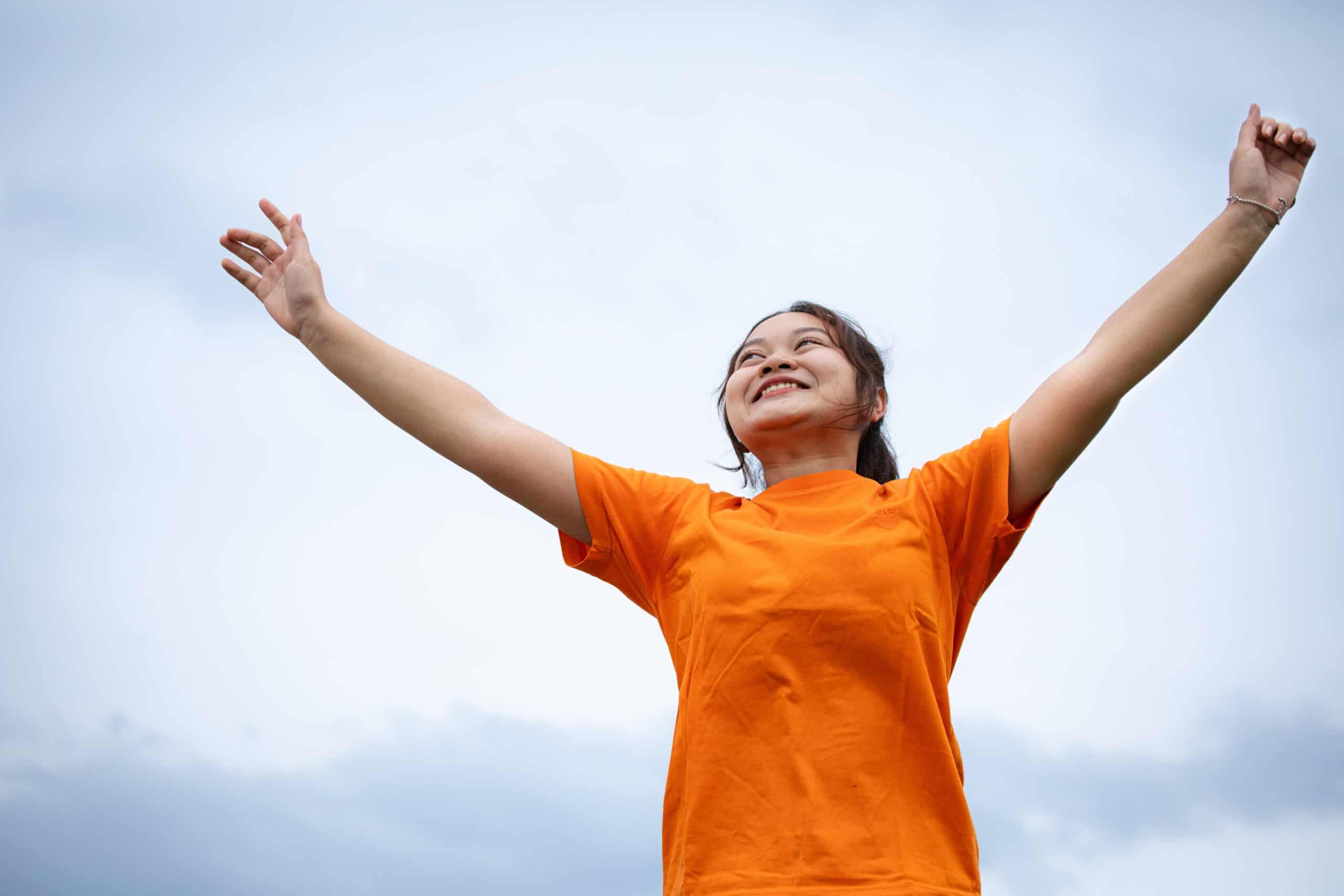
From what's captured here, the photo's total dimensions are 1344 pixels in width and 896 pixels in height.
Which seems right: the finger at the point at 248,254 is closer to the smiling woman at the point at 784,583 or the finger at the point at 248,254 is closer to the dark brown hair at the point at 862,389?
the smiling woman at the point at 784,583

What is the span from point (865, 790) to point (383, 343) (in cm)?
196

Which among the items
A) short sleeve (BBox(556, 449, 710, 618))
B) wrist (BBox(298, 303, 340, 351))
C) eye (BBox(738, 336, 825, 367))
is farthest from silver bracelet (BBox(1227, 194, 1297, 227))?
wrist (BBox(298, 303, 340, 351))

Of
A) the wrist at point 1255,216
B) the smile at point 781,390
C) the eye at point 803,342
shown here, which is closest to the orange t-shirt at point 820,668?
the smile at point 781,390

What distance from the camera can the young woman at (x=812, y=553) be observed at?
2941 mm

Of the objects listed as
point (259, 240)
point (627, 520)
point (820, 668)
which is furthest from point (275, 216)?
point (820, 668)

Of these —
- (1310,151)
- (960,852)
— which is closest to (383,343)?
(960,852)

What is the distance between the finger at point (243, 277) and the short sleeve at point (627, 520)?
1.22 meters

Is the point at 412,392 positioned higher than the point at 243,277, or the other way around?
the point at 243,277

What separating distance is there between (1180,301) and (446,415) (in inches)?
84.9

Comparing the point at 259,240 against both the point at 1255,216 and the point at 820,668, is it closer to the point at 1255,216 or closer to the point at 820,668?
the point at 820,668

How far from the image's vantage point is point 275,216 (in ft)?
12.4

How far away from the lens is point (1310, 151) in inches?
130

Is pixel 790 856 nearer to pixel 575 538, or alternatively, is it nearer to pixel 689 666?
pixel 689 666

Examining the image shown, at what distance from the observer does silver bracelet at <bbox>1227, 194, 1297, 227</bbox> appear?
321cm
